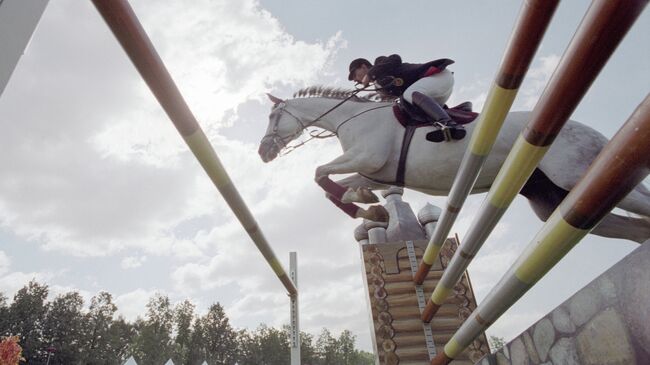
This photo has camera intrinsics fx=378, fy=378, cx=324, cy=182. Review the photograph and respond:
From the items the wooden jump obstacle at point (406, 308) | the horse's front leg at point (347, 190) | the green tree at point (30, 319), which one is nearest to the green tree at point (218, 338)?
the green tree at point (30, 319)

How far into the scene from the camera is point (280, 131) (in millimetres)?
3529

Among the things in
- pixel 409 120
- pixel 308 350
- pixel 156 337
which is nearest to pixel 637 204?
pixel 409 120

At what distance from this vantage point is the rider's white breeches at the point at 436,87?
2.94 meters

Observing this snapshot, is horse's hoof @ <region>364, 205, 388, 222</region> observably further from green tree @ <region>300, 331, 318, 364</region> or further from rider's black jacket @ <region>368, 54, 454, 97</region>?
green tree @ <region>300, 331, 318, 364</region>

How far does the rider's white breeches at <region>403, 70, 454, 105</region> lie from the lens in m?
2.94

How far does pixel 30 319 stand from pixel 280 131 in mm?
45582

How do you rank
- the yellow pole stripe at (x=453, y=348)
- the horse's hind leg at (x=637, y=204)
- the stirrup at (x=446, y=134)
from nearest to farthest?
the horse's hind leg at (x=637, y=204) → the yellow pole stripe at (x=453, y=348) → the stirrup at (x=446, y=134)

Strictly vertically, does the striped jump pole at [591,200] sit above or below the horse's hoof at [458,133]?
below

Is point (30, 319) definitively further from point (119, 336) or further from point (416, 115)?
point (416, 115)

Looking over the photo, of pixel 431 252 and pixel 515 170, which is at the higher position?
pixel 431 252

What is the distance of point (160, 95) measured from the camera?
1.23 meters

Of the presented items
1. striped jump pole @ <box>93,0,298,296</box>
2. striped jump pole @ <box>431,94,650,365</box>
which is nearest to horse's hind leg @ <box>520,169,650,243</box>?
striped jump pole @ <box>431,94,650,365</box>

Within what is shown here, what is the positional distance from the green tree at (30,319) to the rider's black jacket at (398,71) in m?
45.0

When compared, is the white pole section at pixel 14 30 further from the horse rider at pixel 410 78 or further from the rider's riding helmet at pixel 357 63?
the rider's riding helmet at pixel 357 63
